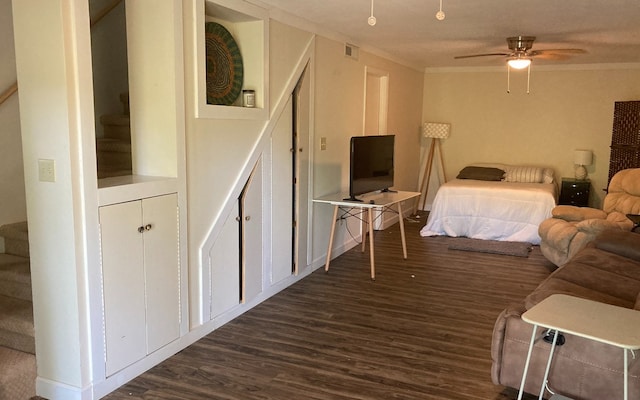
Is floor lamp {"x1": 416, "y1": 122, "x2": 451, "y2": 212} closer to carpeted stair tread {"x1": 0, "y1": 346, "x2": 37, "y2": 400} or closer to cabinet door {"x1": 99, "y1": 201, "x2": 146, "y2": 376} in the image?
cabinet door {"x1": 99, "y1": 201, "x2": 146, "y2": 376}

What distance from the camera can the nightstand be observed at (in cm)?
698

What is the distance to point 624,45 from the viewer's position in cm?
541

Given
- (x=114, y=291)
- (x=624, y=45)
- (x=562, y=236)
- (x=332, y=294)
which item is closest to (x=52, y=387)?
(x=114, y=291)

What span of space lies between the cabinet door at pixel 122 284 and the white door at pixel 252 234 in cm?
101

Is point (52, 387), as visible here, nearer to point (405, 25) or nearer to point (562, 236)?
point (405, 25)

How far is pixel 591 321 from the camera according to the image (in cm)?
202

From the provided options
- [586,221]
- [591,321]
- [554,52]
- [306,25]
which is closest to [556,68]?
[554,52]

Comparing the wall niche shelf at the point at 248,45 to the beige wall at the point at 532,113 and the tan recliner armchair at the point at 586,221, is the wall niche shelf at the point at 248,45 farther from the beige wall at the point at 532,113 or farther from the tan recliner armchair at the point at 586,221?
the beige wall at the point at 532,113

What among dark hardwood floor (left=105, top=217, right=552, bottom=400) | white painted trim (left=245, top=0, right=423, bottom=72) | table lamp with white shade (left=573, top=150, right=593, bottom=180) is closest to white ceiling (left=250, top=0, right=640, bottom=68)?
white painted trim (left=245, top=0, right=423, bottom=72)

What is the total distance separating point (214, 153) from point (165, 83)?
0.57 m

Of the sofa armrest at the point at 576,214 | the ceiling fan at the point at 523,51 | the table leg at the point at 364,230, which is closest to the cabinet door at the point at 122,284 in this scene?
the table leg at the point at 364,230

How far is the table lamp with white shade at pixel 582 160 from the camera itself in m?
7.03

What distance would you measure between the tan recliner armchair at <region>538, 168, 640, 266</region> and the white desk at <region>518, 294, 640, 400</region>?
2428mm

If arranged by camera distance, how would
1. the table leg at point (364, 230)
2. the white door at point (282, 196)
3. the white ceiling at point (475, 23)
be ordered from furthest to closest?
1. the table leg at point (364, 230)
2. the white door at point (282, 196)
3. the white ceiling at point (475, 23)
